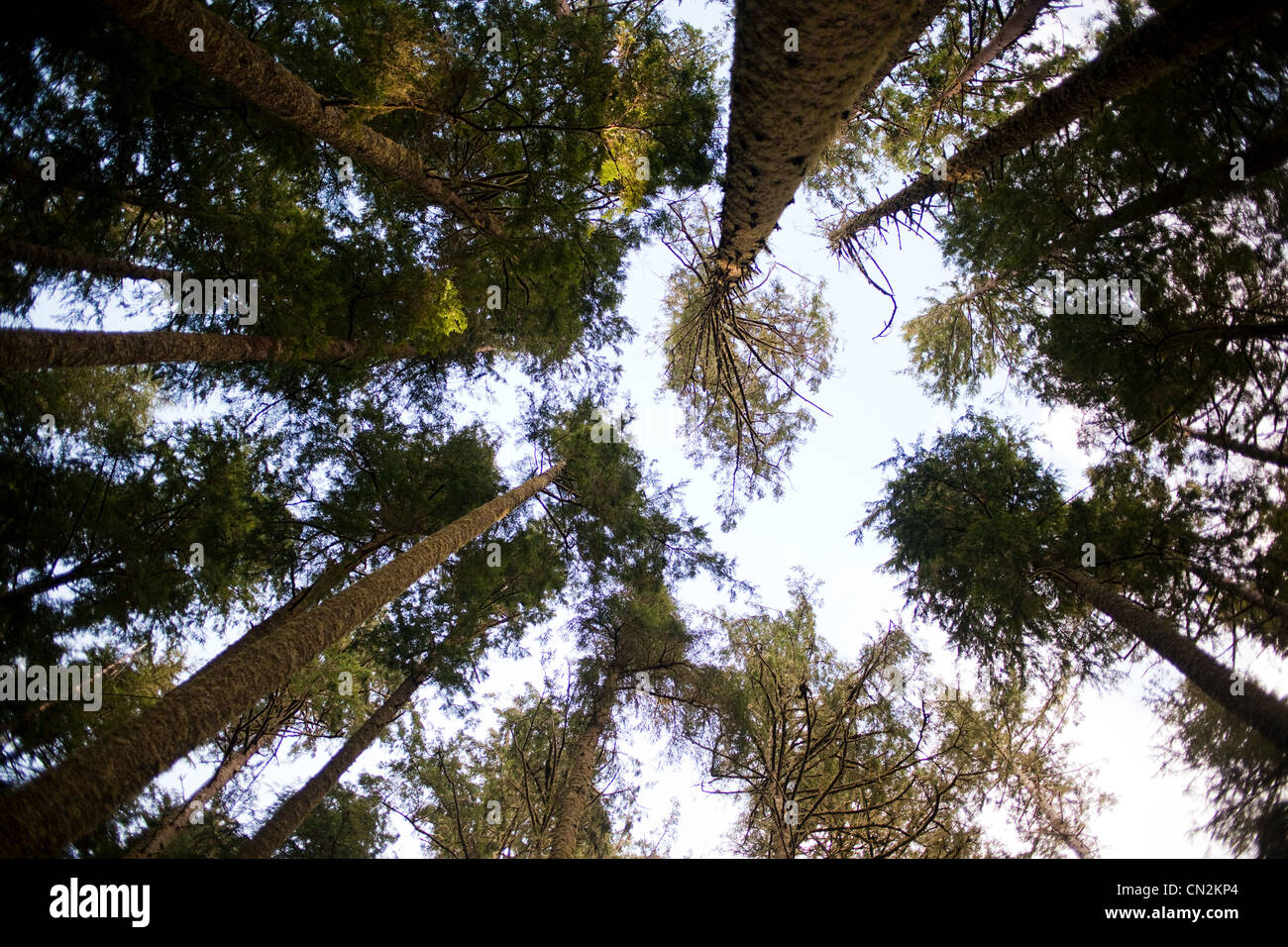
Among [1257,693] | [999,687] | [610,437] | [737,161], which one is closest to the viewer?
[737,161]

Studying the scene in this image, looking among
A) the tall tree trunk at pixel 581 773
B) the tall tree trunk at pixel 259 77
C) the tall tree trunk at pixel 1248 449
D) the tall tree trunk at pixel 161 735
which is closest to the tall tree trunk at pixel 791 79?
the tall tree trunk at pixel 259 77

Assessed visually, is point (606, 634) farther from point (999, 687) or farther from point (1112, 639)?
point (1112, 639)

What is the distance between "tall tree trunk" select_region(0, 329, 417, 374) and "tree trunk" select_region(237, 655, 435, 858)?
5.20 metres

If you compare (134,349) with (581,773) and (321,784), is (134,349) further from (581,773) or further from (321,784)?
(581,773)

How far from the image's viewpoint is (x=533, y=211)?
20.5 ft

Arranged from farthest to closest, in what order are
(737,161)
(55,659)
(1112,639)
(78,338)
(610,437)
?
1. (610,437)
2. (1112,639)
3. (55,659)
4. (78,338)
5. (737,161)

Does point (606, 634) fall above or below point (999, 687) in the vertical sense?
above

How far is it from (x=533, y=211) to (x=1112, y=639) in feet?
32.5

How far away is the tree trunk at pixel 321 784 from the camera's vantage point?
668 centimetres

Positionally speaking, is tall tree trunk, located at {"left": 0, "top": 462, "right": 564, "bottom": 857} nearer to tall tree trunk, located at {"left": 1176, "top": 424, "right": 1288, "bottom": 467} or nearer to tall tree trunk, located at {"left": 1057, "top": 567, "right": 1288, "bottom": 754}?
tall tree trunk, located at {"left": 1176, "top": 424, "right": 1288, "bottom": 467}

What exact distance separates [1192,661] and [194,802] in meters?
13.0

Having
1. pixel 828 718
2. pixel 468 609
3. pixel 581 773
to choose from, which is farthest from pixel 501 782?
pixel 828 718
